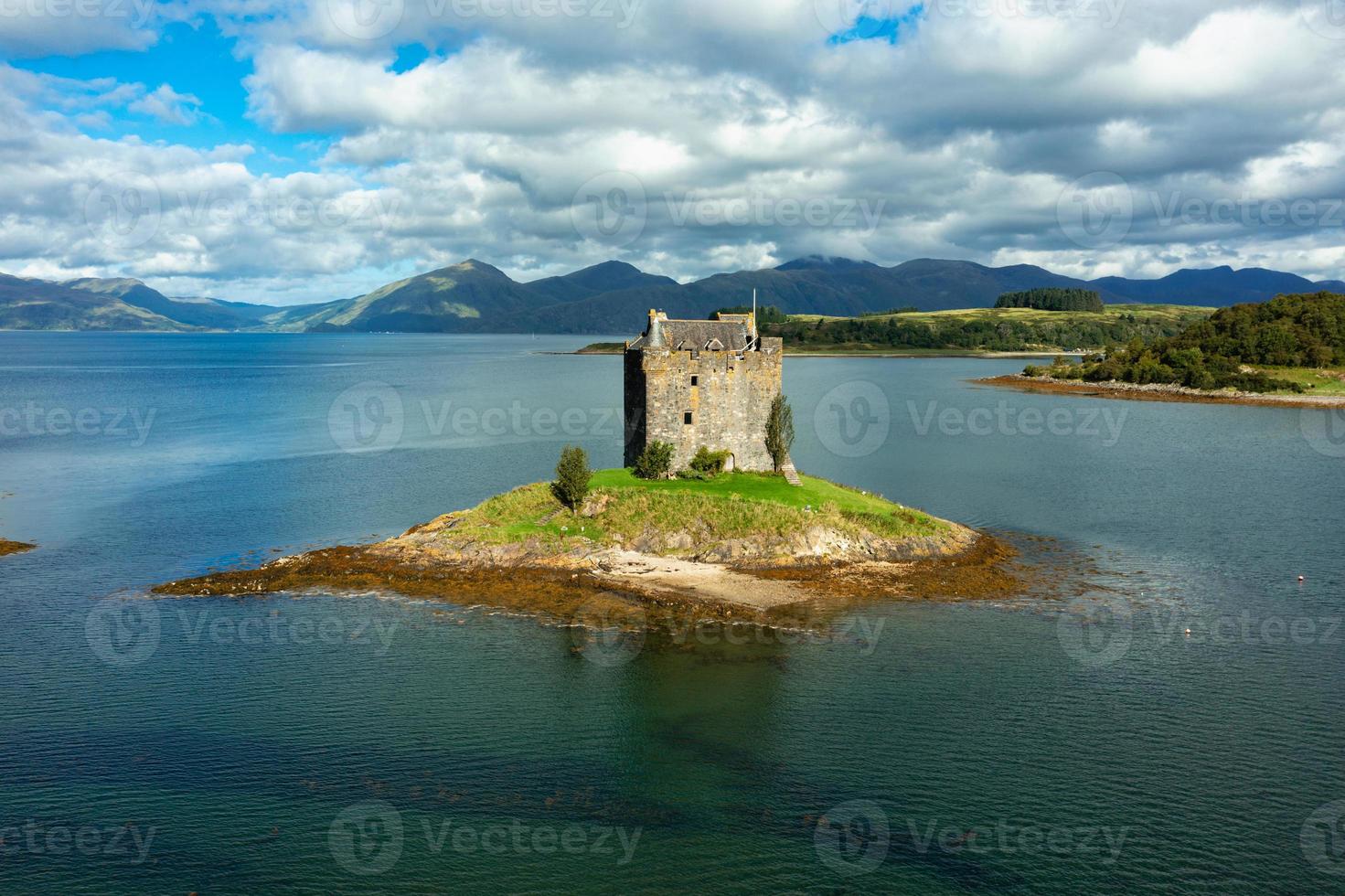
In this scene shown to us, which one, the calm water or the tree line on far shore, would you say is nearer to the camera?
the calm water

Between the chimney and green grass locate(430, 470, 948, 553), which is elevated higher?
the chimney

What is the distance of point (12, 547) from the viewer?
166 ft

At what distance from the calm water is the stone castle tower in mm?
16847

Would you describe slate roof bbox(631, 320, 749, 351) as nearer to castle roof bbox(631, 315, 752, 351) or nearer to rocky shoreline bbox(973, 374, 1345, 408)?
castle roof bbox(631, 315, 752, 351)

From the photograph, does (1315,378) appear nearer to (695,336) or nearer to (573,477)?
(695,336)

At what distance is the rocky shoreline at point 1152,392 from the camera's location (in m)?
135

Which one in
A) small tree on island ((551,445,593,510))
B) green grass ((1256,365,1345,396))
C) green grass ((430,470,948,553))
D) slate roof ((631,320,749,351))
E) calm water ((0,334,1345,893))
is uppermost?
slate roof ((631,320,749,351))

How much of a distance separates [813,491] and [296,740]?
3331 centimetres

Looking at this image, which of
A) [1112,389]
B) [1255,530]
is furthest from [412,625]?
[1112,389]

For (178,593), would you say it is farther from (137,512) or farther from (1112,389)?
(1112,389)

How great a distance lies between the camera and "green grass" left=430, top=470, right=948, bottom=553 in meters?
49.1

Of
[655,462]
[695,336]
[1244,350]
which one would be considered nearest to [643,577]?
[655,462]

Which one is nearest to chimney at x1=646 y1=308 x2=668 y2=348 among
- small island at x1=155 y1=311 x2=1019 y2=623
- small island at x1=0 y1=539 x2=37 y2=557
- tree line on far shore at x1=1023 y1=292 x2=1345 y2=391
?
small island at x1=155 y1=311 x2=1019 y2=623

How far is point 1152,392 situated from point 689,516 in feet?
433
